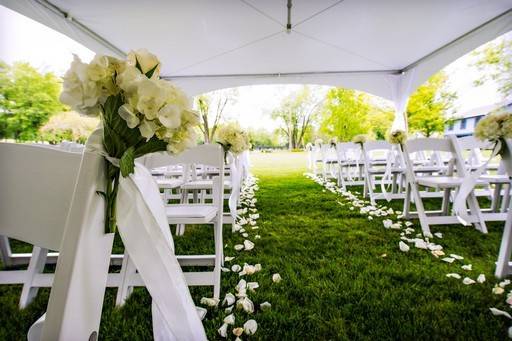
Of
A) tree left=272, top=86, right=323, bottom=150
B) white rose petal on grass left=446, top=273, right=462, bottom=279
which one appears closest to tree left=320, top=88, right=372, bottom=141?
white rose petal on grass left=446, top=273, right=462, bottom=279

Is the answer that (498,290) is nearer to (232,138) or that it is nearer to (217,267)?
(217,267)

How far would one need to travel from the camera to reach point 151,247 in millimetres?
644

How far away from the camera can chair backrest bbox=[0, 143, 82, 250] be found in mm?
574

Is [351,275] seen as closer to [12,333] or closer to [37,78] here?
[12,333]

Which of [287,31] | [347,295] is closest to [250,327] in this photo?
[347,295]

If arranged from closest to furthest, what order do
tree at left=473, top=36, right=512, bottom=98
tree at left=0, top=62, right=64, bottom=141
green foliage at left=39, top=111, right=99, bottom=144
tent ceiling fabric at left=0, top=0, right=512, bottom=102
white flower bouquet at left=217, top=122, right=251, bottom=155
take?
white flower bouquet at left=217, top=122, right=251, bottom=155
tent ceiling fabric at left=0, top=0, right=512, bottom=102
tree at left=473, top=36, right=512, bottom=98
tree at left=0, top=62, right=64, bottom=141
green foliage at left=39, top=111, right=99, bottom=144

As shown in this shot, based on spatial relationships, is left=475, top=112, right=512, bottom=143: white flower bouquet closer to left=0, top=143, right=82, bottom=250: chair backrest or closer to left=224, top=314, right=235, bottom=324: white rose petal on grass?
left=224, top=314, right=235, bottom=324: white rose petal on grass

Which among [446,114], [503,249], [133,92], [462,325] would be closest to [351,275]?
[462,325]

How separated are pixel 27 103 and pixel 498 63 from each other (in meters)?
26.9

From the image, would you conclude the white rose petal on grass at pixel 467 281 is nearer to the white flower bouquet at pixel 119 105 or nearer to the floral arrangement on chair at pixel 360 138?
the white flower bouquet at pixel 119 105

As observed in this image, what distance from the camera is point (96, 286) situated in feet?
1.75

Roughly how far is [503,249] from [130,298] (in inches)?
109

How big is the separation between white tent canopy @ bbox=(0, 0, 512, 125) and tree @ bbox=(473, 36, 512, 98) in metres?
7.61

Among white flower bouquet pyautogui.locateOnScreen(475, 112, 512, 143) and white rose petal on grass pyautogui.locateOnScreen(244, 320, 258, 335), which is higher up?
white flower bouquet pyautogui.locateOnScreen(475, 112, 512, 143)
